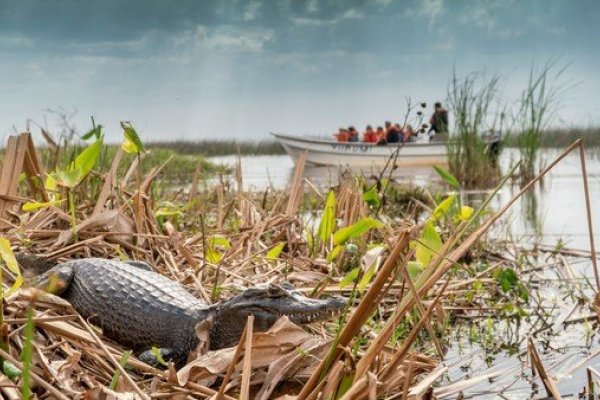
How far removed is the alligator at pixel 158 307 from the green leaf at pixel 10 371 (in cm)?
72

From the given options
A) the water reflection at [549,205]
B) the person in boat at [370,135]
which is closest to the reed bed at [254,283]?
the water reflection at [549,205]

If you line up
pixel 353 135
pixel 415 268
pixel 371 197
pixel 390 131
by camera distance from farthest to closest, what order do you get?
pixel 353 135
pixel 390 131
pixel 371 197
pixel 415 268

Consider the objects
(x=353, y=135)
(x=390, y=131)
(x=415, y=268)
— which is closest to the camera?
(x=415, y=268)

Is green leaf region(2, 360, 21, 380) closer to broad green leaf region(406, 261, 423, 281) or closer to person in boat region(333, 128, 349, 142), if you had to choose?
broad green leaf region(406, 261, 423, 281)

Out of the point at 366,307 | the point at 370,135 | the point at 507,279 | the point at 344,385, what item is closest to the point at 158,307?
the point at 344,385

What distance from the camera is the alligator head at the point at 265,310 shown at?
3426mm

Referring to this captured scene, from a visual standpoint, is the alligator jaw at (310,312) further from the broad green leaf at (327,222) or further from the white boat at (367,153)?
the white boat at (367,153)

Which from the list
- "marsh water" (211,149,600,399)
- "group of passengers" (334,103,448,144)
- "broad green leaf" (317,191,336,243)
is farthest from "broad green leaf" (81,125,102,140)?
"group of passengers" (334,103,448,144)

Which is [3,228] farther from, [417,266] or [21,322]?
[417,266]

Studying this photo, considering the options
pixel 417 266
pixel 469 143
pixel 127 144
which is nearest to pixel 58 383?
pixel 417 266

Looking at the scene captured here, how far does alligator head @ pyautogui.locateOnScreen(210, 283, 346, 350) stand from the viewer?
343cm

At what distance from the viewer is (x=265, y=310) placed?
3535 mm

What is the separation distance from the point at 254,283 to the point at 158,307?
638 mm

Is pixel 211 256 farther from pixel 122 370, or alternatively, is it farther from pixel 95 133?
pixel 122 370
